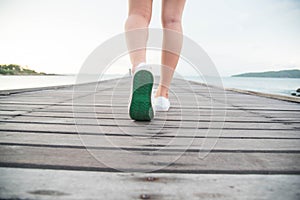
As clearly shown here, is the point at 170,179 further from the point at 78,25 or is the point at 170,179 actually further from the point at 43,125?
the point at 78,25

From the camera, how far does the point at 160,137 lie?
0.80 metres

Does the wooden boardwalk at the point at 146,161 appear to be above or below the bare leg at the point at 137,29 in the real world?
below

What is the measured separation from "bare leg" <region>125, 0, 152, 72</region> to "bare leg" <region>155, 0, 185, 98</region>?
109 millimetres

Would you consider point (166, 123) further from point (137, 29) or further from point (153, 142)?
point (137, 29)

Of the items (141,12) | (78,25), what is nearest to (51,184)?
(141,12)

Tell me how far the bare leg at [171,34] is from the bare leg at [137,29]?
109mm

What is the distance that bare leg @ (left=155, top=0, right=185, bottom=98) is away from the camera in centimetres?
116

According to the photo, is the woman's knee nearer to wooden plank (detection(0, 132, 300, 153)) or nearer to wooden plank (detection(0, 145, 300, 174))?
wooden plank (detection(0, 132, 300, 153))

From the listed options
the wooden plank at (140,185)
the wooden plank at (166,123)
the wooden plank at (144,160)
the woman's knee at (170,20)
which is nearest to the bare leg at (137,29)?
the woman's knee at (170,20)

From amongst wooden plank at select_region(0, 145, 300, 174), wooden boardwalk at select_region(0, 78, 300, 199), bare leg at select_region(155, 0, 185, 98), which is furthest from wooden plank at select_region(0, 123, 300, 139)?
bare leg at select_region(155, 0, 185, 98)

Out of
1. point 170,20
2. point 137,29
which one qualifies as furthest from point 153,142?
point 170,20

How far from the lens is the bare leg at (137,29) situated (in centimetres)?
105

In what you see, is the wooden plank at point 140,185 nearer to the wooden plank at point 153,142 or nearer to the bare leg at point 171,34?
the wooden plank at point 153,142

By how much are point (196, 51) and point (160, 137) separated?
1.03ft
